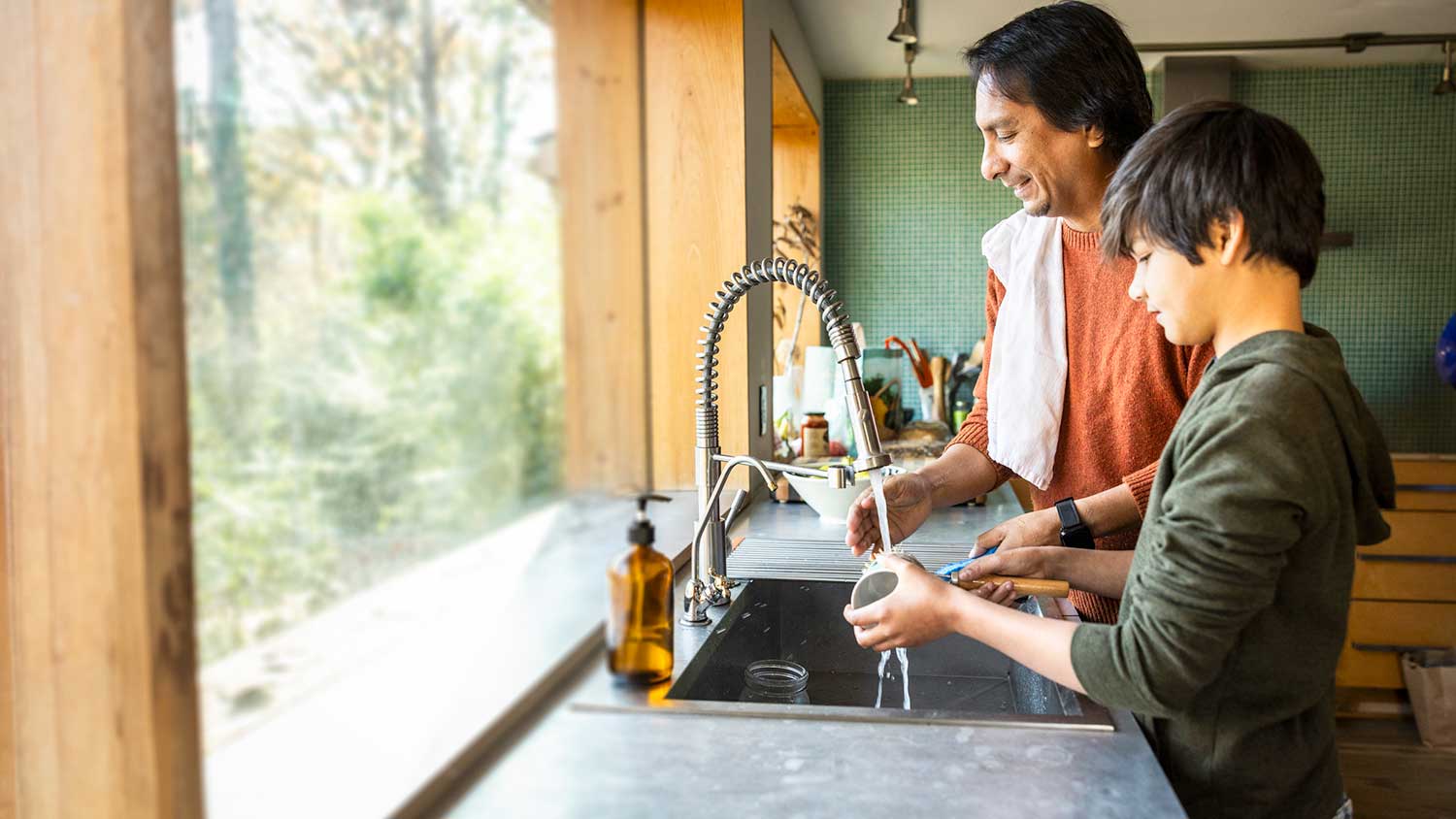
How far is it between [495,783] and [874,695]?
71 centimetres

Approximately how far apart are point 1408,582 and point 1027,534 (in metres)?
2.92

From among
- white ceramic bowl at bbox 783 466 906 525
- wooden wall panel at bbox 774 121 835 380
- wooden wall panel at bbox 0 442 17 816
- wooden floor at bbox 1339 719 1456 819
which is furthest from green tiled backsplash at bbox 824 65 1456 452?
wooden wall panel at bbox 0 442 17 816

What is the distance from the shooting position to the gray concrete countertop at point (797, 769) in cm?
79

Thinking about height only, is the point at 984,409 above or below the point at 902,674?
above

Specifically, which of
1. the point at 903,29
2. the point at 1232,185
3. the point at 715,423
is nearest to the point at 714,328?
the point at 715,423

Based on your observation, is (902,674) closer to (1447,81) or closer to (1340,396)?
(1340,396)

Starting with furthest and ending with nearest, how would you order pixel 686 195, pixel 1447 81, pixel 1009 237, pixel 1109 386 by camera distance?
pixel 1447 81
pixel 686 195
pixel 1009 237
pixel 1109 386

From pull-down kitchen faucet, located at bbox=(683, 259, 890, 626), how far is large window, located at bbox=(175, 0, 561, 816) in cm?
34

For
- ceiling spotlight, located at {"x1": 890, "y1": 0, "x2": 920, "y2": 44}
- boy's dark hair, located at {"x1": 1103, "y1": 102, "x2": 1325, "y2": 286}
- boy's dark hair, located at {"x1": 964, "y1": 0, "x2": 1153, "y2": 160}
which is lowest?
boy's dark hair, located at {"x1": 1103, "y1": 102, "x2": 1325, "y2": 286}

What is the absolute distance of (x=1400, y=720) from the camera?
3574 mm

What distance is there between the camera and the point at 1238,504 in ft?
2.39

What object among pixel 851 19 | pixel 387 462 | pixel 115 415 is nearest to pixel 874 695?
pixel 387 462

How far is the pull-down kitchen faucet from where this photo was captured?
1.09 meters

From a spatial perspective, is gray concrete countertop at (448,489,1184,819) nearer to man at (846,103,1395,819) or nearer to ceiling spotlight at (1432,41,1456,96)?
man at (846,103,1395,819)
